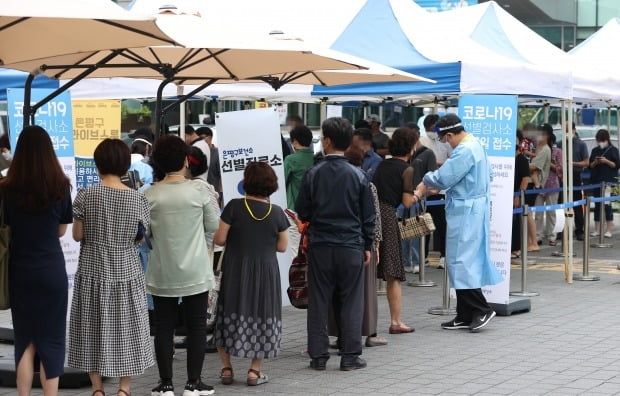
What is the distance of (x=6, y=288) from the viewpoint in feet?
21.0

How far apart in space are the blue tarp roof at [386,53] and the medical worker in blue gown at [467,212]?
1.34 meters

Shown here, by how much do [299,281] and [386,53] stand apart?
4053 mm

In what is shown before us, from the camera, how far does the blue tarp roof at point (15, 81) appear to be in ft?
31.7

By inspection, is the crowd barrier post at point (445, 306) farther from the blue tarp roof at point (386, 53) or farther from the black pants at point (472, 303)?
the blue tarp roof at point (386, 53)

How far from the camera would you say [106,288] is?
6750 millimetres

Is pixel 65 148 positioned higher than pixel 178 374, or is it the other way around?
pixel 65 148

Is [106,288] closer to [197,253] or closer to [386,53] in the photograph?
[197,253]

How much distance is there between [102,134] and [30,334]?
4.29m

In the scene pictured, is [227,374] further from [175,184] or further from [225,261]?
[175,184]

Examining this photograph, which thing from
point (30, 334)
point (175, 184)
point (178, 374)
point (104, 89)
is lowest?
point (178, 374)

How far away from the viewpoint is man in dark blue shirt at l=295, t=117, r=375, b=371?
324 inches

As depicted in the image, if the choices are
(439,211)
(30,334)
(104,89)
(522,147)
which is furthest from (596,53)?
(30,334)

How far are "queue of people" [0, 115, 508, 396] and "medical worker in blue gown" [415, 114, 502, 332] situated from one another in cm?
1

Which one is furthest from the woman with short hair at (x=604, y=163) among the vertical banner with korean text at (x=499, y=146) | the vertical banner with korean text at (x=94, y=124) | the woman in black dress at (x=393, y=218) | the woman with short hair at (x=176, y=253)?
the woman with short hair at (x=176, y=253)
